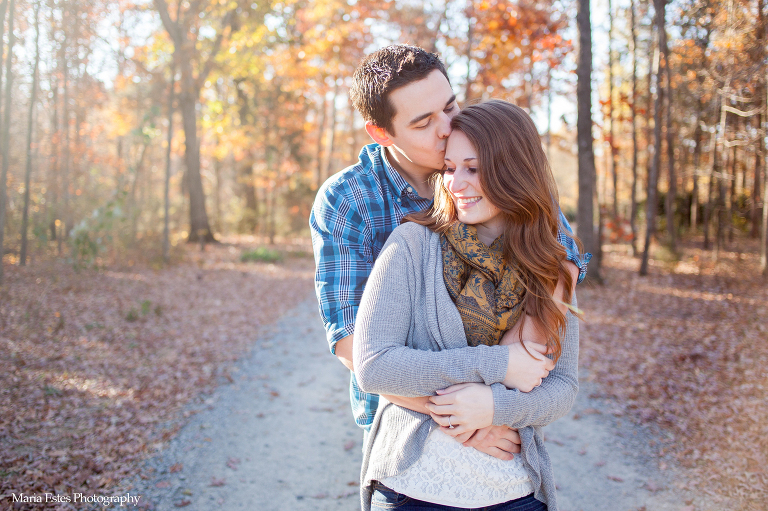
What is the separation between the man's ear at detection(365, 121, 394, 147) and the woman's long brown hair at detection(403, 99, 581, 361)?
40 centimetres

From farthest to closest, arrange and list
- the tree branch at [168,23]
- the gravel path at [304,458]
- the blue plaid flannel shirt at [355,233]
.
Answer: the tree branch at [168,23]
the gravel path at [304,458]
the blue plaid flannel shirt at [355,233]

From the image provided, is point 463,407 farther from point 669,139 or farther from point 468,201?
point 669,139

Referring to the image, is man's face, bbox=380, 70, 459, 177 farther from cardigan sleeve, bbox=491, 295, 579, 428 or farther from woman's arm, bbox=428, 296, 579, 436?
woman's arm, bbox=428, 296, 579, 436

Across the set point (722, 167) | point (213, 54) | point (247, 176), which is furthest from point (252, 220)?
point (722, 167)

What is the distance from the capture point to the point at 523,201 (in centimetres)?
175

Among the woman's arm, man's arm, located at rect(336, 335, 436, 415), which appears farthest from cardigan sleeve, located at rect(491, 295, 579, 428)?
man's arm, located at rect(336, 335, 436, 415)

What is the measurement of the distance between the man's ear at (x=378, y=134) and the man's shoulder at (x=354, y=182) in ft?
0.20

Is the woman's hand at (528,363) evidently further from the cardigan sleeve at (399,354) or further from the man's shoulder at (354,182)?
the man's shoulder at (354,182)

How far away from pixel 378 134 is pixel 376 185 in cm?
24

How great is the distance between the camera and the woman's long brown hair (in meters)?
1.72

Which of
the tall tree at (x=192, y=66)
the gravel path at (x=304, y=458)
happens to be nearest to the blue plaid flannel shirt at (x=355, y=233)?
the gravel path at (x=304, y=458)

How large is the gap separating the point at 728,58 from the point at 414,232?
439 inches

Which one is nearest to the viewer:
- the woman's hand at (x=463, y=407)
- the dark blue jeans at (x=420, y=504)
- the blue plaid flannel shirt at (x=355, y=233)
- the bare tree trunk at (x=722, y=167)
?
the woman's hand at (x=463, y=407)

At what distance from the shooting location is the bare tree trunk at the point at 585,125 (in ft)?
34.4
